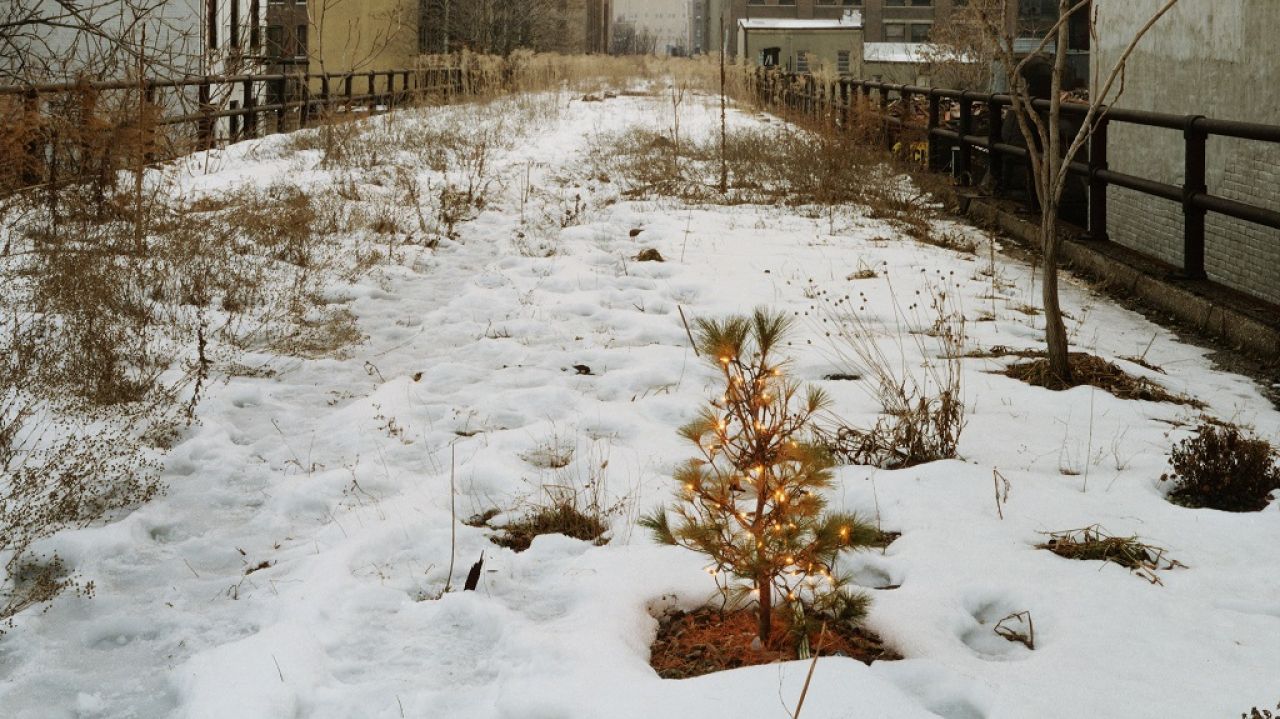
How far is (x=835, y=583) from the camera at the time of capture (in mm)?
3045

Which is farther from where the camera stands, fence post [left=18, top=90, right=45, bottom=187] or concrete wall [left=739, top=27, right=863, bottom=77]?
concrete wall [left=739, top=27, right=863, bottom=77]

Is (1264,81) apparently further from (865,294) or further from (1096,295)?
(865,294)

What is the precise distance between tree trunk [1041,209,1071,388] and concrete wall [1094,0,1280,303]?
1.55 metres

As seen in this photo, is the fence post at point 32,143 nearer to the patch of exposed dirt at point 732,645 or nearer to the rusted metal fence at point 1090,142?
the patch of exposed dirt at point 732,645

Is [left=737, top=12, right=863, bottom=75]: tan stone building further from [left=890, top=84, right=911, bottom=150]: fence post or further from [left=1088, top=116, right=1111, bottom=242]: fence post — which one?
[left=1088, top=116, right=1111, bottom=242]: fence post

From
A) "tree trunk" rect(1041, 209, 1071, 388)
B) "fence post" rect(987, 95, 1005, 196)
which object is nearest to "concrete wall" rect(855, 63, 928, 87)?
"fence post" rect(987, 95, 1005, 196)

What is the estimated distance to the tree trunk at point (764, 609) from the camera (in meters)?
3.08

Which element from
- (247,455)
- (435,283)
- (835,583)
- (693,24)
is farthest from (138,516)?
(693,24)

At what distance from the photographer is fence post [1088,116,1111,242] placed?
8863 millimetres

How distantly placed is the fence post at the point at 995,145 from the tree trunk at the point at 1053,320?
5.83 m

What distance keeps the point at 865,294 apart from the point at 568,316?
2.15 metres

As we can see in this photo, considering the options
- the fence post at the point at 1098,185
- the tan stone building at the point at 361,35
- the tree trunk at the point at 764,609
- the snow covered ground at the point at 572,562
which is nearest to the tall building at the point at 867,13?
the tan stone building at the point at 361,35

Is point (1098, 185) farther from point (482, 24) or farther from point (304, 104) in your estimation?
point (482, 24)

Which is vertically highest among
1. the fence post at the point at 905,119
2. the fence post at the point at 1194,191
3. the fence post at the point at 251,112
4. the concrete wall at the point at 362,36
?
the concrete wall at the point at 362,36
